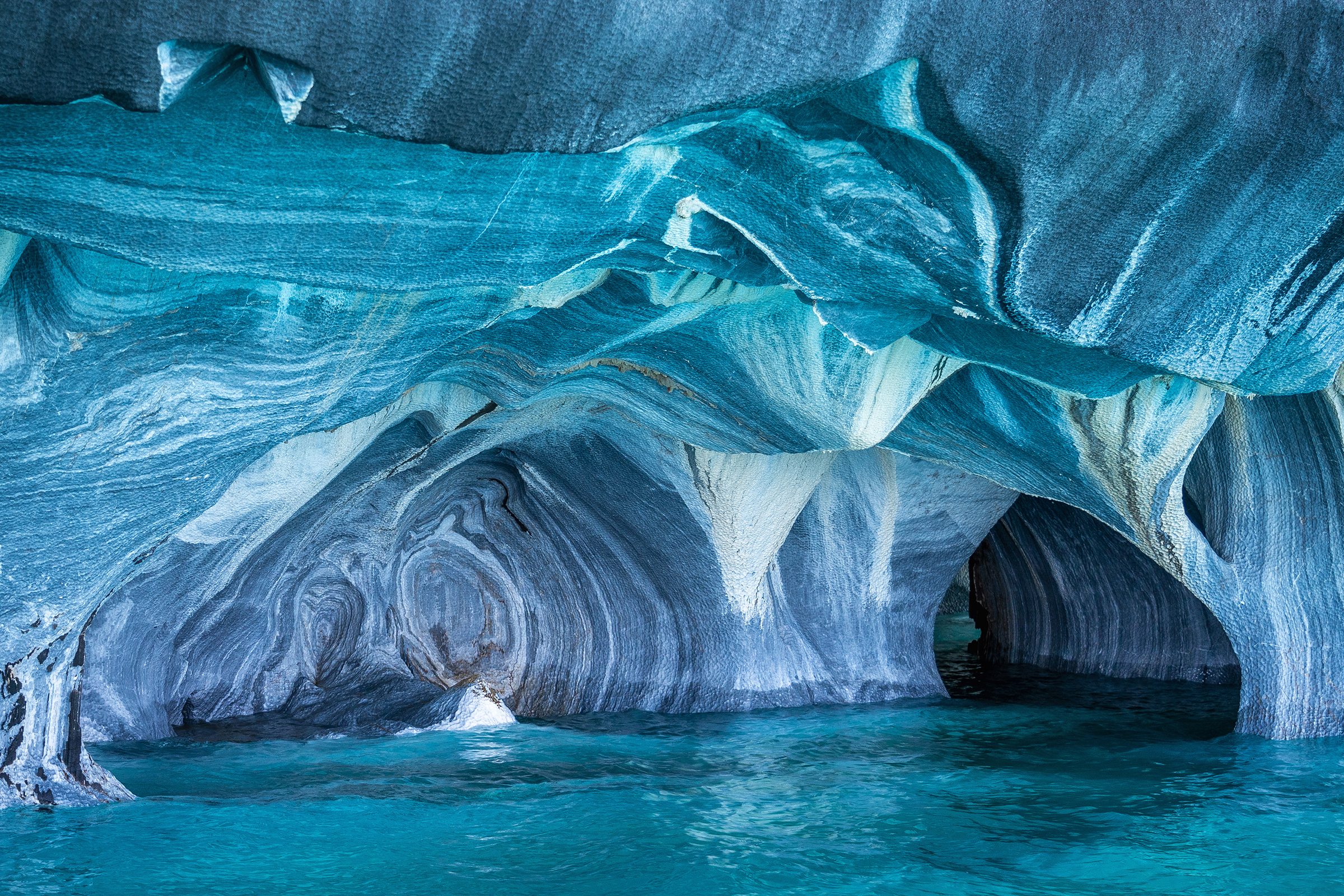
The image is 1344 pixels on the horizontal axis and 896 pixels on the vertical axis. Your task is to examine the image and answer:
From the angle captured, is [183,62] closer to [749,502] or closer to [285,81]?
[285,81]

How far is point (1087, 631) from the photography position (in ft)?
35.6

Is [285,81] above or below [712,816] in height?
above

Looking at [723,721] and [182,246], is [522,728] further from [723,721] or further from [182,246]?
[182,246]

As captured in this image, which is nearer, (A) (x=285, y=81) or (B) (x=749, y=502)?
(A) (x=285, y=81)

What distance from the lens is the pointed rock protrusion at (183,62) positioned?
2.53m

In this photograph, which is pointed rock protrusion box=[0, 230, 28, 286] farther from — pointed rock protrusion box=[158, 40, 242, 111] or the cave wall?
the cave wall

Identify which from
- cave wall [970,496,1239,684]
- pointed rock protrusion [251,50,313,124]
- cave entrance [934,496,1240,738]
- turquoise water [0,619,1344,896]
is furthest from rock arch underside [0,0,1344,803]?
cave wall [970,496,1239,684]

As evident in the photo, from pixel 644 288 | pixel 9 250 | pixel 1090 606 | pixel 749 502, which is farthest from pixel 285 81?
pixel 1090 606

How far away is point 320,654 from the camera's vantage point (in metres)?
8.90

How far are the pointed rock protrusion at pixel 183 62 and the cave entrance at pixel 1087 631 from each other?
24.8 feet

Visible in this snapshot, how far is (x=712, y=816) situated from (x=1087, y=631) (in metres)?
7.15

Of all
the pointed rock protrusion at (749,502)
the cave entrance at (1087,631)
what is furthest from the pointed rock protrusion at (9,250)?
the cave entrance at (1087,631)

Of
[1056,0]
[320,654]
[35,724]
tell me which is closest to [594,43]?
[1056,0]

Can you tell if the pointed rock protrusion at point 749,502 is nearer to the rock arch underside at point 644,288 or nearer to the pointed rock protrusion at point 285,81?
the rock arch underside at point 644,288
